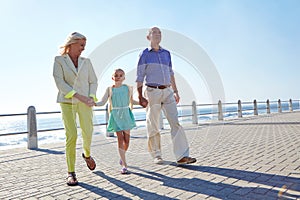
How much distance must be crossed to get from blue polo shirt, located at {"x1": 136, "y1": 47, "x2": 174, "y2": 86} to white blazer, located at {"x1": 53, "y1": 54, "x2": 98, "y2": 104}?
83 centimetres

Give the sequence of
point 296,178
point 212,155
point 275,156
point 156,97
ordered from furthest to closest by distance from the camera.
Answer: point 212,155, point 275,156, point 156,97, point 296,178

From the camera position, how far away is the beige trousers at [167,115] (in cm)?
376

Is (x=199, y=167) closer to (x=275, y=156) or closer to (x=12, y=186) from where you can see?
(x=275, y=156)

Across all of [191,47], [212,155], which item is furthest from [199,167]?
[191,47]

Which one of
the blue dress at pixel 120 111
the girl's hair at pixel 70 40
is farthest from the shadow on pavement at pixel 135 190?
the girl's hair at pixel 70 40

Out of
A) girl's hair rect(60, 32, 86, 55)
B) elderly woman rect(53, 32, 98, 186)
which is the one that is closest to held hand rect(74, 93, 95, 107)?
elderly woman rect(53, 32, 98, 186)

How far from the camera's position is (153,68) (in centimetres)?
382

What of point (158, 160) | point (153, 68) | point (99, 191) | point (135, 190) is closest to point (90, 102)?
point (99, 191)

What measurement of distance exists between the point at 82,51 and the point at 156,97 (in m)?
1.22

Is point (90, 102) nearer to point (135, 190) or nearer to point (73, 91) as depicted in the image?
point (73, 91)

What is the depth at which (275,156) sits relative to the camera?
4156 mm

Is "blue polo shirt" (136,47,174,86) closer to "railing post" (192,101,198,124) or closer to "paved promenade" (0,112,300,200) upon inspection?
"paved promenade" (0,112,300,200)

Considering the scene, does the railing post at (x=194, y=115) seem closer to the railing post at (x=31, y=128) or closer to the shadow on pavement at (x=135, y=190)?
the railing post at (x=31, y=128)

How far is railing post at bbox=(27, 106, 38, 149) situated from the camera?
6961 mm
